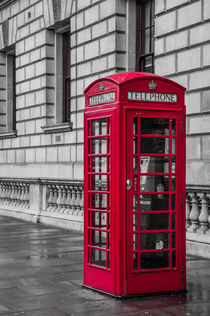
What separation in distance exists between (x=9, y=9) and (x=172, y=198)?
14.4m

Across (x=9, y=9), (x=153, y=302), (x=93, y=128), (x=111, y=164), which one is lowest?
(x=153, y=302)

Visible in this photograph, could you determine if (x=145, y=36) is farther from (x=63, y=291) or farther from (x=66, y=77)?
(x=63, y=291)

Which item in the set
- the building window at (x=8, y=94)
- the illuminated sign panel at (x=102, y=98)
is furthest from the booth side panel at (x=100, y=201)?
the building window at (x=8, y=94)

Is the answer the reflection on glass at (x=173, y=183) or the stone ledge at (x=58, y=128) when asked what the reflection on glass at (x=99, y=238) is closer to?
the reflection on glass at (x=173, y=183)

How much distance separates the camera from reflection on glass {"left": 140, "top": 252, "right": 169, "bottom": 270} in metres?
6.62

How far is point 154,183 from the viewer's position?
6.68 meters

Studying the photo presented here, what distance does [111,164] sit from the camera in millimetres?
6562

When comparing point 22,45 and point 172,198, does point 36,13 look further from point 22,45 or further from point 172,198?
point 172,198

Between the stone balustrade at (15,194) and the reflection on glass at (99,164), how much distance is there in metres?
9.41

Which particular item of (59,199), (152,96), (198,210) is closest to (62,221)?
(59,199)

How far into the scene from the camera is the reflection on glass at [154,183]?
6.64 meters

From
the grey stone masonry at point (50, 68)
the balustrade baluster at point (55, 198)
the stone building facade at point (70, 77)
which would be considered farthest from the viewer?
the balustrade baluster at point (55, 198)

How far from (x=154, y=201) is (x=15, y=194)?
10.9 meters

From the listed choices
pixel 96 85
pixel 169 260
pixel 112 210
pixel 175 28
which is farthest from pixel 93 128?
pixel 175 28
